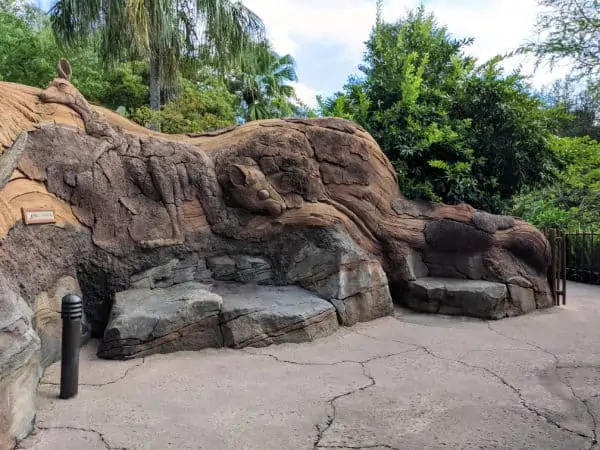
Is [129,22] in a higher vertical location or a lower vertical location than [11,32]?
lower

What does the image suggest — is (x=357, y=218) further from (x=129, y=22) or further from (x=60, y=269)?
(x=129, y=22)

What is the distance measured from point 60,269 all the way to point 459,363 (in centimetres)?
391

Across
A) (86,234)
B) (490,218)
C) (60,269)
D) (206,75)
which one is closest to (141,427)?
(60,269)

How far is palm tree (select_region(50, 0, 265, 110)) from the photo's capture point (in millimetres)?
Result: 11367

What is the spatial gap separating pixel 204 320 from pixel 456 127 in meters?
5.70

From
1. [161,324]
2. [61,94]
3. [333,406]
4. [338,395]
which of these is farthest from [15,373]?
[61,94]

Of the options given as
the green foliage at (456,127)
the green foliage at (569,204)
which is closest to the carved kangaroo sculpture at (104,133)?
the green foliage at (456,127)

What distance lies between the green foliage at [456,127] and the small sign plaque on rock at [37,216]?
508 cm

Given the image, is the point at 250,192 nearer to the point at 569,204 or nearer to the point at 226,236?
the point at 226,236

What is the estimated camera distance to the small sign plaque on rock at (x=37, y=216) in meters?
4.05

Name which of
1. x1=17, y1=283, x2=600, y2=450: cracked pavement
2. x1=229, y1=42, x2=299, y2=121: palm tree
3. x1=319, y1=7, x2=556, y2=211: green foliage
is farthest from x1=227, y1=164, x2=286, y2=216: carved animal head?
x1=229, y1=42, x2=299, y2=121: palm tree

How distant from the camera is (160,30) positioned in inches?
463

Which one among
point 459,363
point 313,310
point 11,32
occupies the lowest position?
point 459,363

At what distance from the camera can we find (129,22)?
10758 millimetres
